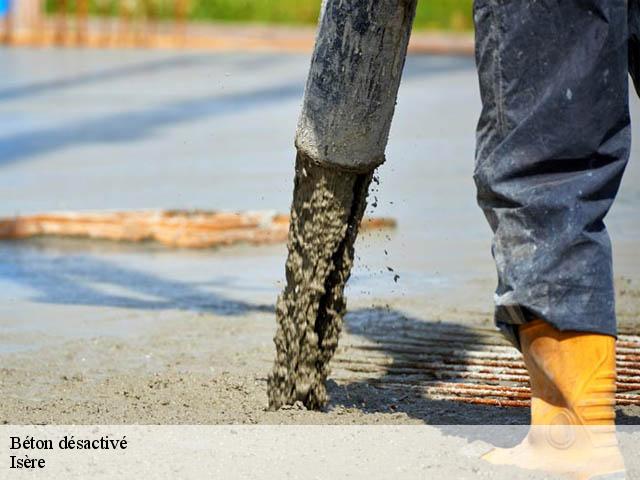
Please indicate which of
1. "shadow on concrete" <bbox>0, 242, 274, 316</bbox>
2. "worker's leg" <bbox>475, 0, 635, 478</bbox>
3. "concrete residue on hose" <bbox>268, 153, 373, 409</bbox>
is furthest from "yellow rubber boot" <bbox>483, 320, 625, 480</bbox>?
"shadow on concrete" <bbox>0, 242, 274, 316</bbox>

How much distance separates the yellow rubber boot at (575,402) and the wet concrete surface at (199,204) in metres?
0.89

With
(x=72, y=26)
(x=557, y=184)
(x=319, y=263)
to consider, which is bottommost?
(x=72, y=26)

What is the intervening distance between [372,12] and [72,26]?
16.4 meters

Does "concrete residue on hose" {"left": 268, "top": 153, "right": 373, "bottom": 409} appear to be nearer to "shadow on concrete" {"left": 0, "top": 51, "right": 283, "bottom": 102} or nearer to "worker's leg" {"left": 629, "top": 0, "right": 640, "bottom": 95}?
"worker's leg" {"left": 629, "top": 0, "right": 640, "bottom": 95}

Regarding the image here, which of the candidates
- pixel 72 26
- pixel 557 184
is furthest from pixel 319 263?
pixel 72 26

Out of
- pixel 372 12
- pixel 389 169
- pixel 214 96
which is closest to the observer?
pixel 372 12

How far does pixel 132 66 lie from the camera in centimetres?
1536

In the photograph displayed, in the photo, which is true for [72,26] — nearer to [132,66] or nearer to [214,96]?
[132,66]

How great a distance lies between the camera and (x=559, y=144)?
2900 millimetres

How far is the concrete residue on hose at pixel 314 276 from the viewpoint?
11.7ft

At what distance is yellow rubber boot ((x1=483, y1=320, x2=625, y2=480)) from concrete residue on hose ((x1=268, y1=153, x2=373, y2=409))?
721 millimetres

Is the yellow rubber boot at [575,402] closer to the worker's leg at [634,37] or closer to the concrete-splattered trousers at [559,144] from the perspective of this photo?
the concrete-splattered trousers at [559,144]

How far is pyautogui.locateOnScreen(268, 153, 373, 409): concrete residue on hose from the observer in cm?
356

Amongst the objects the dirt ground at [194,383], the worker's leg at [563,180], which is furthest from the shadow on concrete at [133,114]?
the worker's leg at [563,180]
